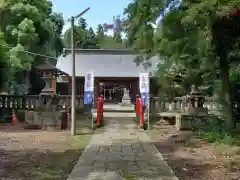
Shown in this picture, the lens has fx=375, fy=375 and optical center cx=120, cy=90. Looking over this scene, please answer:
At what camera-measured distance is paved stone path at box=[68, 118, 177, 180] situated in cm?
659

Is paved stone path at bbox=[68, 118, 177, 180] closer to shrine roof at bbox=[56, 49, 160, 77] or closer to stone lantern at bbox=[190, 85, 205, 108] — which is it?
stone lantern at bbox=[190, 85, 205, 108]

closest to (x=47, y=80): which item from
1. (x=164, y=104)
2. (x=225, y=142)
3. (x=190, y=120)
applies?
(x=164, y=104)

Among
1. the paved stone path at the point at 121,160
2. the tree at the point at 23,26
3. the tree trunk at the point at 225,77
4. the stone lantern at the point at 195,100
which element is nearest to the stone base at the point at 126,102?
the tree at the point at 23,26

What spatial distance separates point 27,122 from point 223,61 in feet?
29.5

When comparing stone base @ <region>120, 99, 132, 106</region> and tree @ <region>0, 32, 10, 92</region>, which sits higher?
tree @ <region>0, 32, 10, 92</region>

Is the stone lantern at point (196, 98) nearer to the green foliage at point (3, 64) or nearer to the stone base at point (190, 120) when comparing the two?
the stone base at point (190, 120)

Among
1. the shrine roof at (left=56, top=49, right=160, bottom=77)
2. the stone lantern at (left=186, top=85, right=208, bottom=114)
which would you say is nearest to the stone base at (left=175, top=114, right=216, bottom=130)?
the stone lantern at (left=186, top=85, right=208, bottom=114)

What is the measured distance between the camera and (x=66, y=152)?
9102mm

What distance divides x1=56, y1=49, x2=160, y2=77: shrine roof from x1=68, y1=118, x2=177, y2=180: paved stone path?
14.8 meters

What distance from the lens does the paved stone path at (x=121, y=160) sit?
659 centimetres

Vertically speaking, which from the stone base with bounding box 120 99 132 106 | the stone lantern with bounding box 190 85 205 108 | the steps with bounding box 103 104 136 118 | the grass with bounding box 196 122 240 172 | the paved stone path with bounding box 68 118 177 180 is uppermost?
the stone lantern with bounding box 190 85 205 108

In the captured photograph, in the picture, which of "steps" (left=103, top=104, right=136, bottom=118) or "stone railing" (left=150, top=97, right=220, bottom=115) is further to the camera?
"steps" (left=103, top=104, right=136, bottom=118)

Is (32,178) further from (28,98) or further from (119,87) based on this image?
(119,87)

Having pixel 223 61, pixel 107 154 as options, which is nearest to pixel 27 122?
pixel 107 154
